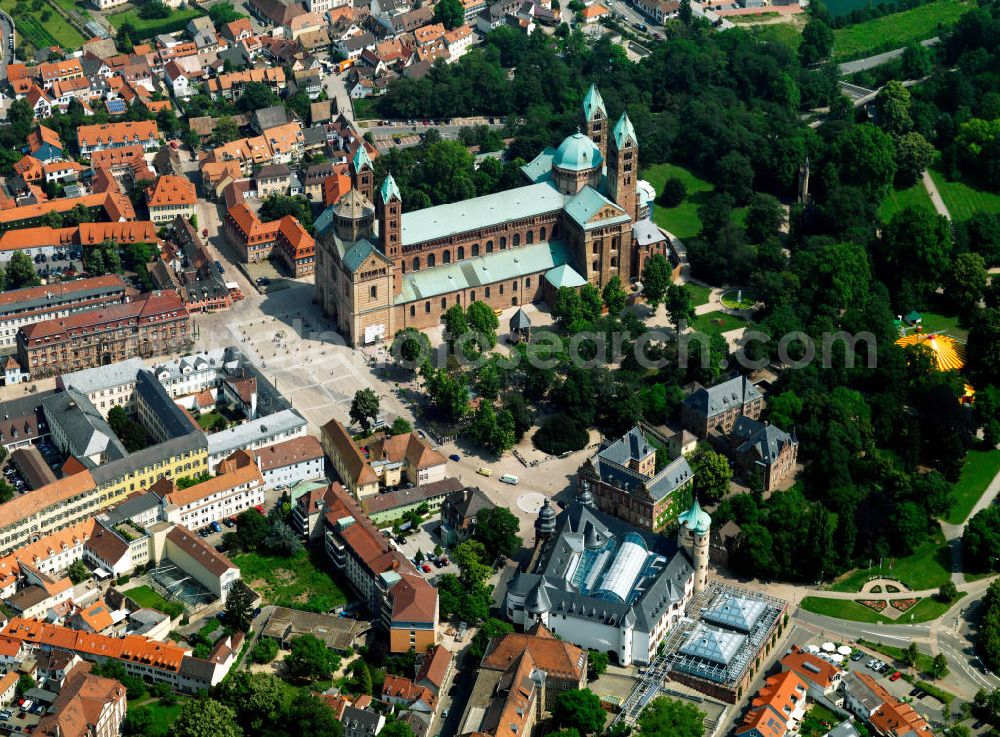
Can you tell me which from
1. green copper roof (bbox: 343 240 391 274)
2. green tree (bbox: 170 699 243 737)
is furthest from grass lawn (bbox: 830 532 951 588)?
green copper roof (bbox: 343 240 391 274)

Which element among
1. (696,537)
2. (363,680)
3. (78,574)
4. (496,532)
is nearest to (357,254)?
(496,532)

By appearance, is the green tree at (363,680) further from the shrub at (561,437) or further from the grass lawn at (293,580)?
the shrub at (561,437)

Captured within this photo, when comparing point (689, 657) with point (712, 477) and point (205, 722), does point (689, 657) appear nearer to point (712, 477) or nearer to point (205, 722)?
point (712, 477)

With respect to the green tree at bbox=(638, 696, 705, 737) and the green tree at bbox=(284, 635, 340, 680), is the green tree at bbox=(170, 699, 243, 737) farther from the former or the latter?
the green tree at bbox=(638, 696, 705, 737)

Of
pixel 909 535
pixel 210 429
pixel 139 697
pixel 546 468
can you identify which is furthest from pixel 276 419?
pixel 909 535

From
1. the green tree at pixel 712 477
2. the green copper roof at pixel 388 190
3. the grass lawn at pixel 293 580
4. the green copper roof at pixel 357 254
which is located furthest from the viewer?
the green copper roof at pixel 357 254

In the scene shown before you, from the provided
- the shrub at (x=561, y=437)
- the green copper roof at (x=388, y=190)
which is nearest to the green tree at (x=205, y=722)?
the shrub at (x=561, y=437)
